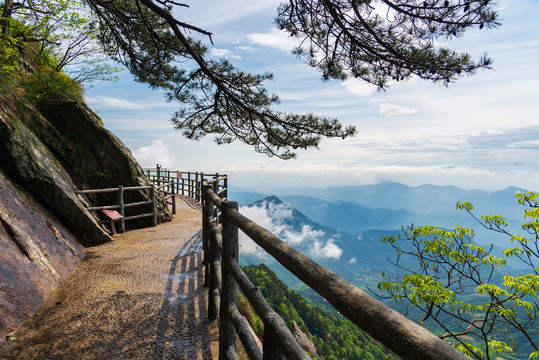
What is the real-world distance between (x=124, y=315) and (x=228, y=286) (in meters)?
1.98

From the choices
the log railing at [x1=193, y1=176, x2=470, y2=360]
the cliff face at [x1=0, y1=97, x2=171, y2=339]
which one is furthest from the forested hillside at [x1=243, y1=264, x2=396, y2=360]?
A: the log railing at [x1=193, y1=176, x2=470, y2=360]

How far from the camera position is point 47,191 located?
5.79 meters

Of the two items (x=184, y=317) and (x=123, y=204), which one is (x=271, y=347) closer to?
(x=184, y=317)

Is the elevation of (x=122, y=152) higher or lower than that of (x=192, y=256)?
higher

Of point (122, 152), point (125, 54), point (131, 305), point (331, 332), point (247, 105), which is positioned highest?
point (125, 54)

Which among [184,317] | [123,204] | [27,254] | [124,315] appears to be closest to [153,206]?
[123,204]

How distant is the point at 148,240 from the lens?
7.57 metres

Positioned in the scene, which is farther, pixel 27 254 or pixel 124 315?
pixel 27 254

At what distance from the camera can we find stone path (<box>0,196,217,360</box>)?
2918 mm

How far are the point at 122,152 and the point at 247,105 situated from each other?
4508mm

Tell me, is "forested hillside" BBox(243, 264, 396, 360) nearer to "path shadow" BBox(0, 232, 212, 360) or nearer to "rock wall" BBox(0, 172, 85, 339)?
"rock wall" BBox(0, 172, 85, 339)

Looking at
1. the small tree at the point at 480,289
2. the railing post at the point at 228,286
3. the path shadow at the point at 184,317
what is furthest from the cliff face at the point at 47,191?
the small tree at the point at 480,289

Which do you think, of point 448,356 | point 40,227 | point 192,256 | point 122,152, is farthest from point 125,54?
point 448,356

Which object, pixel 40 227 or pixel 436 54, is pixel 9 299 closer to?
pixel 40 227
